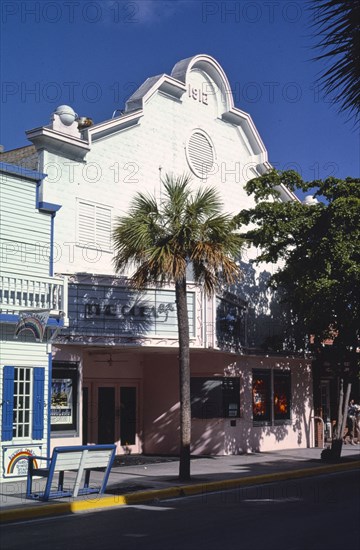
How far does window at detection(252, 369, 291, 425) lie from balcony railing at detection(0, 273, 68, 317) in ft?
35.0

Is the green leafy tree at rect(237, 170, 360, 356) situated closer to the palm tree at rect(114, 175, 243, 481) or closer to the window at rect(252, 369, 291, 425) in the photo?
the window at rect(252, 369, 291, 425)

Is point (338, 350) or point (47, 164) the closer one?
point (47, 164)

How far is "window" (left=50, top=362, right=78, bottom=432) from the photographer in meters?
20.5

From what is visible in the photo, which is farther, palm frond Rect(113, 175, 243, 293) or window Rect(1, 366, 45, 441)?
window Rect(1, 366, 45, 441)

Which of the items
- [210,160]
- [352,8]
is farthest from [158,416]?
[352,8]

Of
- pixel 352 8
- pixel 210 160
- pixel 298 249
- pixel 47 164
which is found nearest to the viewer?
pixel 352 8

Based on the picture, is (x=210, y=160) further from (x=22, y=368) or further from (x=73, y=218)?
(x=22, y=368)

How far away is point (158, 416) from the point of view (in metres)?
25.5

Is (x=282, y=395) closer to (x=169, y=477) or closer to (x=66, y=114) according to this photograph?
(x=169, y=477)

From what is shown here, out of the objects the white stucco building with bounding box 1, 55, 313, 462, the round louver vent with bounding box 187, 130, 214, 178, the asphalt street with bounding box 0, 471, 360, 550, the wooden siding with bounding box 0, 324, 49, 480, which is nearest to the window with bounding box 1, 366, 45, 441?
the wooden siding with bounding box 0, 324, 49, 480

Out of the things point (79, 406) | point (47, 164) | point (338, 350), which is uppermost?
point (47, 164)

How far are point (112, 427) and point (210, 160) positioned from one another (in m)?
9.61

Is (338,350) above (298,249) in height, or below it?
below

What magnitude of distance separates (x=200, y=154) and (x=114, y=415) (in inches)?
360
